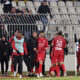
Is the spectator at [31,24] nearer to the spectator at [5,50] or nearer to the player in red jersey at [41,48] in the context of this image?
the spectator at [5,50]

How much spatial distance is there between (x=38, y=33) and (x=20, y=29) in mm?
865

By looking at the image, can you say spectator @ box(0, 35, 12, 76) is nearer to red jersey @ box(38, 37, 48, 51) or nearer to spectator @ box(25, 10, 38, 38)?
red jersey @ box(38, 37, 48, 51)

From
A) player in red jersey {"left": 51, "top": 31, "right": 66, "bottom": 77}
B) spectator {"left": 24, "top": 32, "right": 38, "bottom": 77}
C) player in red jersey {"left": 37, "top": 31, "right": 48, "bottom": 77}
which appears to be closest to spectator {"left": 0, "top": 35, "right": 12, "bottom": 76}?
spectator {"left": 24, "top": 32, "right": 38, "bottom": 77}

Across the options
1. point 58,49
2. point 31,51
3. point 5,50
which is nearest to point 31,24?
point 31,51

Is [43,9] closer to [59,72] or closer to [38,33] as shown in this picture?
[38,33]

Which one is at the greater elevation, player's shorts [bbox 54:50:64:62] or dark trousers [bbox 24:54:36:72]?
player's shorts [bbox 54:50:64:62]

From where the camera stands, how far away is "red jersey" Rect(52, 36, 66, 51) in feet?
74.5

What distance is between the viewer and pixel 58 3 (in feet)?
103

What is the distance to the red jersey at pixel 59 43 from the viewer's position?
74.5 ft

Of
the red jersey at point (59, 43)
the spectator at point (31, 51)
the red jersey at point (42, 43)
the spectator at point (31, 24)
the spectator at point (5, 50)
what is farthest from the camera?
the spectator at point (31, 24)

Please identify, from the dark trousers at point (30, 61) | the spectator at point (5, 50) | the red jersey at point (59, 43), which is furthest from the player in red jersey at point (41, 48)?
the spectator at point (5, 50)

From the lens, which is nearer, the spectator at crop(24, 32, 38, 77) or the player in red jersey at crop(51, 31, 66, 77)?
the player in red jersey at crop(51, 31, 66, 77)

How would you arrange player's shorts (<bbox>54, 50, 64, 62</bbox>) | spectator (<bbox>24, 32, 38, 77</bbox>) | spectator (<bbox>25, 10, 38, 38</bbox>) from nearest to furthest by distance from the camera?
player's shorts (<bbox>54, 50, 64, 62</bbox>) → spectator (<bbox>24, 32, 38, 77</bbox>) → spectator (<bbox>25, 10, 38, 38</bbox>)

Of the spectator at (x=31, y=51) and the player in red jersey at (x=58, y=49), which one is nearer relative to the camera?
the player in red jersey at (x=58, y=49)
